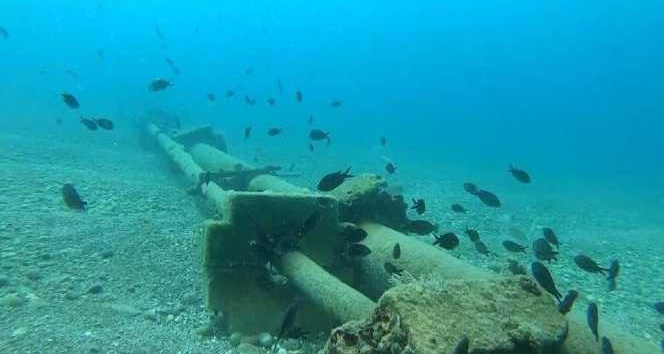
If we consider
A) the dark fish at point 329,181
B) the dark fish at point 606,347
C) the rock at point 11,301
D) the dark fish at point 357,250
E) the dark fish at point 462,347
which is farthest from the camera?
the dark fish at point 329,181

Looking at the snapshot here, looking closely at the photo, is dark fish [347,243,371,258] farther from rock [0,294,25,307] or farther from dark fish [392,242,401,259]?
rock [0,294,25,307]

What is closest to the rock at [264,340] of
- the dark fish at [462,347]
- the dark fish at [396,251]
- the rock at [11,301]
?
the dark fish at [396,251]

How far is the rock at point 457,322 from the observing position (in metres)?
3.07

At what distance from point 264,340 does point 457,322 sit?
319 centimetres

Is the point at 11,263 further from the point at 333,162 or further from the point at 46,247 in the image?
the point at 333,162

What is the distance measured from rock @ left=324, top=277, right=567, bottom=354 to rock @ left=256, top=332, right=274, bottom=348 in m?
2.35

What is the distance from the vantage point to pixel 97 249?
8406 millimetres

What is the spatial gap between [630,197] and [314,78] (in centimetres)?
17081

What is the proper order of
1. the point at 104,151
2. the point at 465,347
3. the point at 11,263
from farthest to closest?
the point at 104,151, the point at 11,263, the point at 465,347

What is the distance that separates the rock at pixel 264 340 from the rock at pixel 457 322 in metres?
2.35

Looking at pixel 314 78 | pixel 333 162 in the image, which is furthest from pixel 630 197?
pixel 314 78

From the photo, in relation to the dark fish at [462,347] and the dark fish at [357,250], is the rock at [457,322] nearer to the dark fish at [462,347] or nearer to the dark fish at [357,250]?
the dark fish at [462,347]

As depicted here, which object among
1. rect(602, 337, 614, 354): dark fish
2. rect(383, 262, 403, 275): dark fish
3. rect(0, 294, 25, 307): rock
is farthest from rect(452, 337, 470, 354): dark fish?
rect(0, 294, 25, 307): rock

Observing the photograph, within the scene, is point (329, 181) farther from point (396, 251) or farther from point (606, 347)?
point (606, 347)
